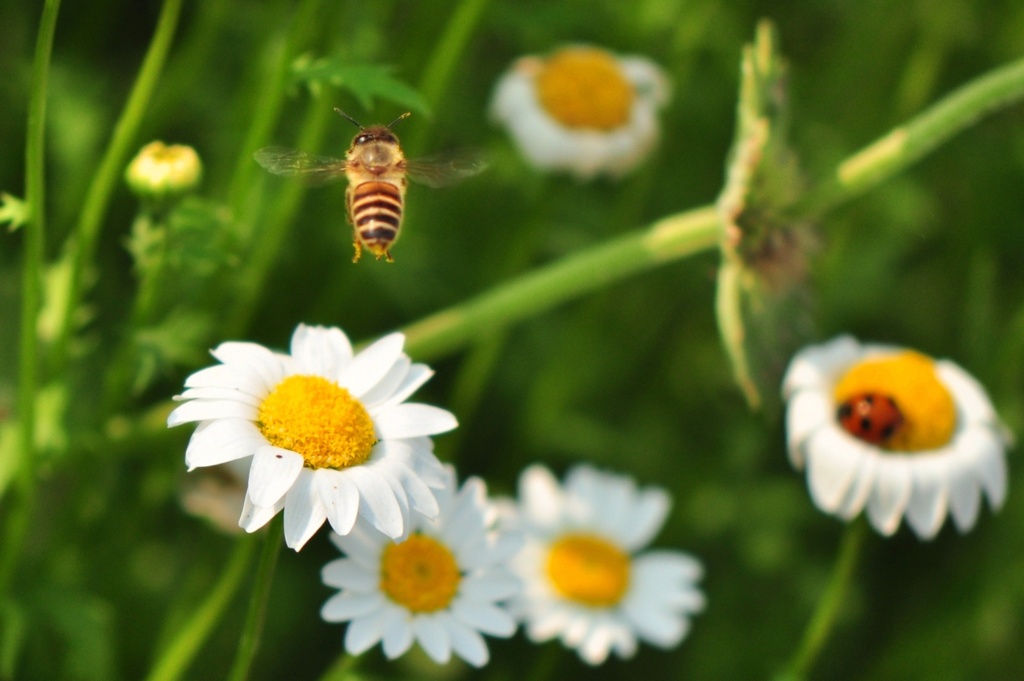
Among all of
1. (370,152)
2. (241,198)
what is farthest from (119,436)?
(370,152)

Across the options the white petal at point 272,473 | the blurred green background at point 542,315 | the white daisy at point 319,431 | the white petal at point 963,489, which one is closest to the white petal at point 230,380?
the white daisy at point 319,431

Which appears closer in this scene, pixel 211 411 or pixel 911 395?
pixel 211 411

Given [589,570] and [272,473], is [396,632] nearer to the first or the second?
[272,473]

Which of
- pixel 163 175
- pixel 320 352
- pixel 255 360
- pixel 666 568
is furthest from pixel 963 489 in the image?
pixel 163 175

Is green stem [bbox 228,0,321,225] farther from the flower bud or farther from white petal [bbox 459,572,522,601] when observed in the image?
white petal [bbox 459,572,522,601]

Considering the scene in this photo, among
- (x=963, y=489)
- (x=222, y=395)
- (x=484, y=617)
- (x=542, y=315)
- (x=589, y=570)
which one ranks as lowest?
(x=484, y=617)

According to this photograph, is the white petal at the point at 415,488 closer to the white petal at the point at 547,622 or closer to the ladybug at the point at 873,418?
the white petal at the point at 547,622
